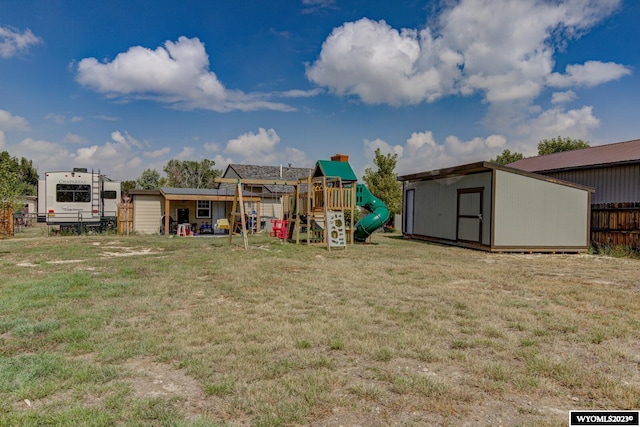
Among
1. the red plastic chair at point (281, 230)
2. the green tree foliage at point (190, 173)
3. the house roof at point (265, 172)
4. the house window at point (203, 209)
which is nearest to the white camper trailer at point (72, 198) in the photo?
the house window at point (203, 209)

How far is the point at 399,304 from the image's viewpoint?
5.98 m

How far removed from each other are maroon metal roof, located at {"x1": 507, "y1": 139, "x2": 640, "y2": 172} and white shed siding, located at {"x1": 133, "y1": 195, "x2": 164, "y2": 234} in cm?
1897

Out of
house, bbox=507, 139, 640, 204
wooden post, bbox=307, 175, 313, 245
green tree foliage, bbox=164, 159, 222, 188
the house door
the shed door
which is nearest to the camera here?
house, bbox=507, 139, 640, 204

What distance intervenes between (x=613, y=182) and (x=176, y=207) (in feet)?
67.0

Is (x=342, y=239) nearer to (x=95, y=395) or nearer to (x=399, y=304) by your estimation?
(x=399, y=304)

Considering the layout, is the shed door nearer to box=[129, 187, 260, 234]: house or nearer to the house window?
box=[129, 187, 260, 234]: house

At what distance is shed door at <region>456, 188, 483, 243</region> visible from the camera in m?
14.2

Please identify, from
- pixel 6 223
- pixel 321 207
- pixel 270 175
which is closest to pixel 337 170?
pixel 321 207

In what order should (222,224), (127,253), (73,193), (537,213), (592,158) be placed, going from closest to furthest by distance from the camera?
(127,253), (537,213), (592,158), (73,193), (222,224)

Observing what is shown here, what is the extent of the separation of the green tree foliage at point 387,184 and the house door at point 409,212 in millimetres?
6756

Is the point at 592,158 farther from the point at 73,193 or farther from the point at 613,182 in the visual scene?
the point at 73,193

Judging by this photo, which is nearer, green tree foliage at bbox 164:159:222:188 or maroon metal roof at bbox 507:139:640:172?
maroon metal roof at bbox 507:139:640:172

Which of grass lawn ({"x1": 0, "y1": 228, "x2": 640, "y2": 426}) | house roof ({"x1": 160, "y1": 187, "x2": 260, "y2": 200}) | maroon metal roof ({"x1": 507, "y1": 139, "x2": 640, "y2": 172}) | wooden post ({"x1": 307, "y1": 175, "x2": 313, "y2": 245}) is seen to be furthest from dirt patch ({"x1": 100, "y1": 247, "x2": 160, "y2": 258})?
maroon metal roof ({"x1": 507, "y1": 139, "x2": 640, "y2": 172})

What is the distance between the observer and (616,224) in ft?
45.0
